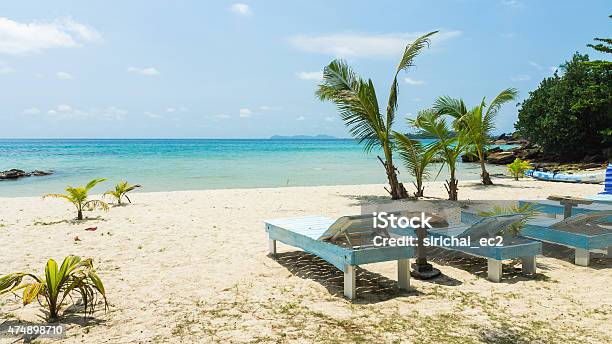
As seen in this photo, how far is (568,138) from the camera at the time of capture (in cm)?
3055

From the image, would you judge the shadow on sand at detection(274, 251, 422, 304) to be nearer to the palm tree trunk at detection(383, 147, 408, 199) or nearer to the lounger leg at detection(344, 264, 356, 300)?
the lounger leg at detection(344, 264, 356, 300)

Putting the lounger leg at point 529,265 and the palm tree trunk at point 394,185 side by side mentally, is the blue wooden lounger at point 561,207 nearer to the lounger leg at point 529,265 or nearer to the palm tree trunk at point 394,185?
the lounger leg at point 529,265

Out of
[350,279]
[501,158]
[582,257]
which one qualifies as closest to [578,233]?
[582,257]

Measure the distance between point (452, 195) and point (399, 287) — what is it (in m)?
7.85

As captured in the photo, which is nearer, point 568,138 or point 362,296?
point 362,296

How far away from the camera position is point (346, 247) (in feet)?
15.5

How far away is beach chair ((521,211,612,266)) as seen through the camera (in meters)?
5.42

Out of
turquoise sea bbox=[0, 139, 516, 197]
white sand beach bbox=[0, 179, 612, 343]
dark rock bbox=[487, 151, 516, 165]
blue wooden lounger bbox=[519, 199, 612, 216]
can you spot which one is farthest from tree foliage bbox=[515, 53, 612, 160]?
white sand beach bbox=[0, 179, 612, 343]

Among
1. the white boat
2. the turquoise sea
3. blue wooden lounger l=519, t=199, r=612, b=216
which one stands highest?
blue wooden lounger l=519, t=199, r=612, b=216

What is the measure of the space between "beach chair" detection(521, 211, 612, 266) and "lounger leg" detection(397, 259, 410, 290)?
7.16 feet

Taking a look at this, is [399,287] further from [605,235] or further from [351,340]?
[605,235]

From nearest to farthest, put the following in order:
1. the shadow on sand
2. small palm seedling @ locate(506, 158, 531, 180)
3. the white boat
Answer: the shadow on sand
the white boat
small palm seedling @ locate(506, 158, 531, 180)

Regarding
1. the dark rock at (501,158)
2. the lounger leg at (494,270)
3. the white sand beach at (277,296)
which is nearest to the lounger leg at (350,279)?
the white sand beach at (277,296)

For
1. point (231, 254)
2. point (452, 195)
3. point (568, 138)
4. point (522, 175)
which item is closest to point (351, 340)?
point (231, 254)
